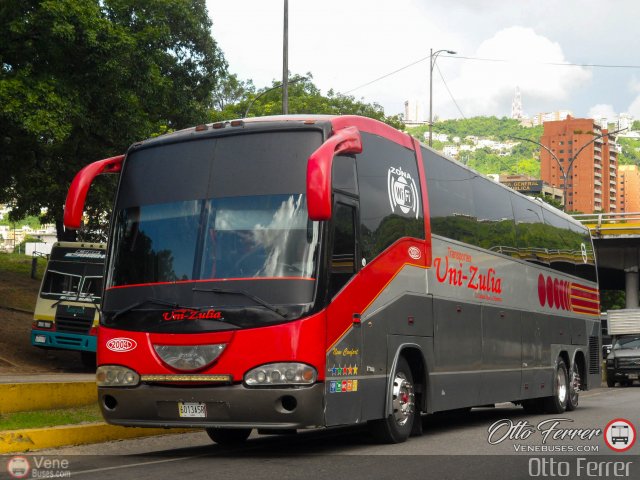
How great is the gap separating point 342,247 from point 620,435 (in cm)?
461

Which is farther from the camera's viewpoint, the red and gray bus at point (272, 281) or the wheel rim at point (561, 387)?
the wheel rim at point (561, 387)

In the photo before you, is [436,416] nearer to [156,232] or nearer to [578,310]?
[578,310]

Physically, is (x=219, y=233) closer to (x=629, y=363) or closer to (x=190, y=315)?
(x=190, y=315)

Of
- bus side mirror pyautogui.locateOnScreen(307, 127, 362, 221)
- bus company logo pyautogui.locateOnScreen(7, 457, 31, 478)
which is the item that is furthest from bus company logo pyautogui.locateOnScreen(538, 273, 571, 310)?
bus company logo pyautogui.locateOnScreen(7, 457, 31, 478)

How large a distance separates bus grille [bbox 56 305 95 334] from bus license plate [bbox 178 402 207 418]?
1766 centimetres

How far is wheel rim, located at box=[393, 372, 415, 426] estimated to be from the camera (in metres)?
11.7

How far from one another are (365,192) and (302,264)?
156 cm

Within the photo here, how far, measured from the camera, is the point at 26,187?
127 ft

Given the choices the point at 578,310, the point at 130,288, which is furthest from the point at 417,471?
the point at 578,310

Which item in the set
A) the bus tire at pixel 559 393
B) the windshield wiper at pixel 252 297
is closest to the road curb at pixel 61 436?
the windshield wiper at pixel 252 297

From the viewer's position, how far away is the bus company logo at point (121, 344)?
406 inches

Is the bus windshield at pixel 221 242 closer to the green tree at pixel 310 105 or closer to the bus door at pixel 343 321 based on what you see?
the bus door at pixel 343 321

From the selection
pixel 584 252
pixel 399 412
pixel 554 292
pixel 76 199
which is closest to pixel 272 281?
pixel 76 199

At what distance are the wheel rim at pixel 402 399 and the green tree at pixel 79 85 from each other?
16531mm
